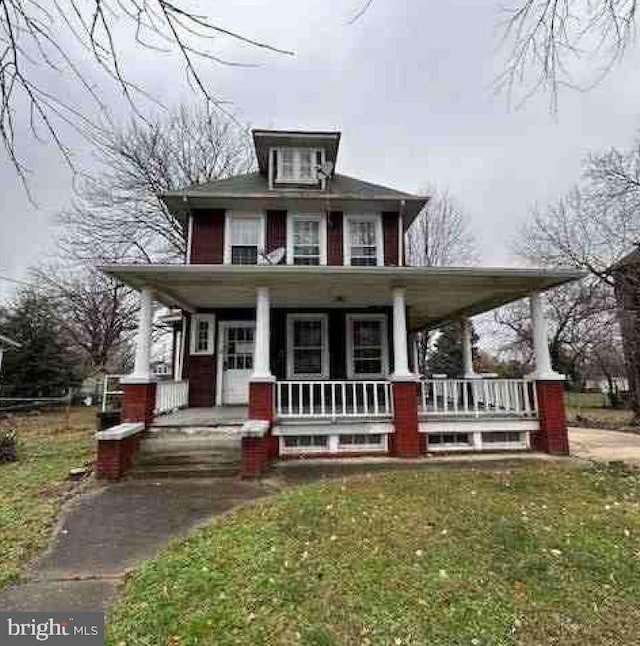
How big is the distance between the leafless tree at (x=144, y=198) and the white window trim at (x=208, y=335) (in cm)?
1021

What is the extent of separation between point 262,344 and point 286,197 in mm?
5018

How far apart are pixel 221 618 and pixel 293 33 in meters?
3.72

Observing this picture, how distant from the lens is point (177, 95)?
249 cm

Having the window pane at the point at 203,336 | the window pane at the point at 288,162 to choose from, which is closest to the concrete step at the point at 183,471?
the window pane at the point at 203,336

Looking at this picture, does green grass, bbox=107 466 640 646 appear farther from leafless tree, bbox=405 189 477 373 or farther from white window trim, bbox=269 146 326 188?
leafless tree, bbox=405 189 477 373

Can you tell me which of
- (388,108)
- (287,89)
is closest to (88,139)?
(287,89)

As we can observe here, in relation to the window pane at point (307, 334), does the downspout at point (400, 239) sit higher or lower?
higher

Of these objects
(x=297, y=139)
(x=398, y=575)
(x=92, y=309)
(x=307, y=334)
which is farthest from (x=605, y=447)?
(x=92, y=309)

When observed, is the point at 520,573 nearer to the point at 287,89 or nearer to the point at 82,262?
the point at 287,89

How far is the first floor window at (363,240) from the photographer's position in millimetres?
11406

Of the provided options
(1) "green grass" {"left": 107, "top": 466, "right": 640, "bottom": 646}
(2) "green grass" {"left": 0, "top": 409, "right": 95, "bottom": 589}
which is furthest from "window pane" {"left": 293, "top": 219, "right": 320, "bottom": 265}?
(1) "green grass" {"left": 107, "top": 466, "right": 640, "bottom": 646}

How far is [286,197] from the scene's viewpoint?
1112 cm

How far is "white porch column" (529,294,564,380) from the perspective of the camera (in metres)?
8.23

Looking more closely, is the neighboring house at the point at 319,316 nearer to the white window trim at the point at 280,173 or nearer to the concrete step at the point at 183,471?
the white window trim at the point at 280,173
